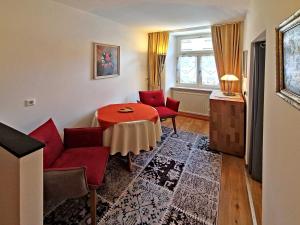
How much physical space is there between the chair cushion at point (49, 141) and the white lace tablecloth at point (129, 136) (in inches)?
23.6

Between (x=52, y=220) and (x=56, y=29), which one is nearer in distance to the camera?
(x=52, y=220)

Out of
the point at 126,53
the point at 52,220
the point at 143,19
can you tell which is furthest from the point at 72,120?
the point at 143,19

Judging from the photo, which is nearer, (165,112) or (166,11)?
(166,11)

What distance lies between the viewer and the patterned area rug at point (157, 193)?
1912mm

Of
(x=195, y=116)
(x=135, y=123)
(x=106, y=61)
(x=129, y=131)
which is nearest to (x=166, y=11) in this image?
(x=106, y=61)

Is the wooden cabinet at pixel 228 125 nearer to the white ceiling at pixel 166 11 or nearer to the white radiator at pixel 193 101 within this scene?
the white ceiling at pixel 166 11

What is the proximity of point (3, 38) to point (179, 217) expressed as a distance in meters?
2.74

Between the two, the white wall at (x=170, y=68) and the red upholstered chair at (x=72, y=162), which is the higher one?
the white wall at (x=170, y=68)

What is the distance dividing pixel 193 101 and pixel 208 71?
2.94ft

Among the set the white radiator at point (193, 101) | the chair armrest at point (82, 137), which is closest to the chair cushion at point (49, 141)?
the chair armrest at point (82, 137)

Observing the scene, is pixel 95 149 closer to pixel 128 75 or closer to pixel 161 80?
pixel 128 75

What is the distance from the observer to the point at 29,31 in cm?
246

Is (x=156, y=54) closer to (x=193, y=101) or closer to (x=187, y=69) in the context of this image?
(x=187, y=69)

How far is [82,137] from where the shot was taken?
98.3 inches
